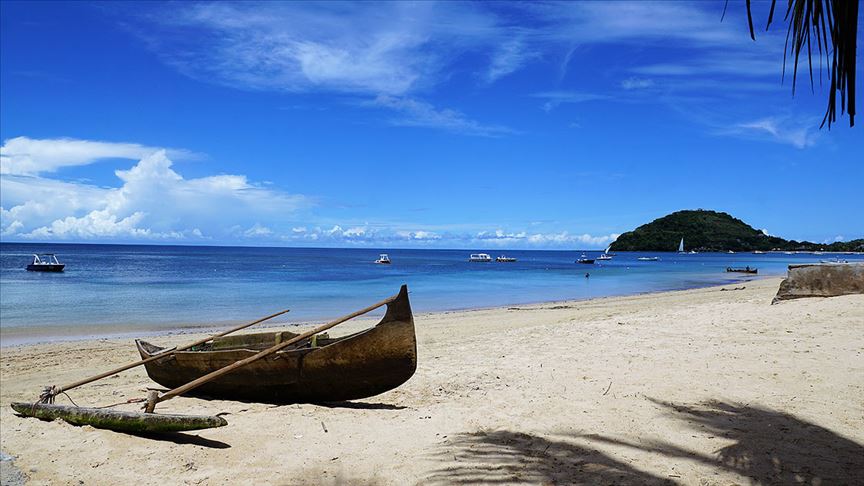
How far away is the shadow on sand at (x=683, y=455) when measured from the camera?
382 centimetres

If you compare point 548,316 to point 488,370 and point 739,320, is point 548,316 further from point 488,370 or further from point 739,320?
point 488,370

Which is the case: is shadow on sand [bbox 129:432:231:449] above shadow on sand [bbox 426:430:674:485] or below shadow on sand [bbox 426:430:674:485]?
below

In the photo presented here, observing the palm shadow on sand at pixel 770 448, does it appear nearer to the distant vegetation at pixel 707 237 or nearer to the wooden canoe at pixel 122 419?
the wooden canoe at pixel 122 419

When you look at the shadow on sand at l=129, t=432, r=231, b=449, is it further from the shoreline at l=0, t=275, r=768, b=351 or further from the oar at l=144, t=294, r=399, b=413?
the shoreline at l=0, t=275, r=768, b=351

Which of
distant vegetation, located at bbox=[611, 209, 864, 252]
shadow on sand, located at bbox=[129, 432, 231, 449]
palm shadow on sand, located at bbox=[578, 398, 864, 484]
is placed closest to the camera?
palm shadow on sand, located at bbox=[578, 398, 864, 484]

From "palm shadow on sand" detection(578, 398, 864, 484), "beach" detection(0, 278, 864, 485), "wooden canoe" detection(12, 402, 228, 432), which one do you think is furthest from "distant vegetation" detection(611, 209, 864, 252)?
"wooden canoe" detection(12, 402, 228, 432)

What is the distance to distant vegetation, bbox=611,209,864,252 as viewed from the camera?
13525 centimetres

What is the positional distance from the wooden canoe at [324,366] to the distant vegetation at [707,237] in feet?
466

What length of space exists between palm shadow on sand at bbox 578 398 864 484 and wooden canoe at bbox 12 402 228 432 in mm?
3612

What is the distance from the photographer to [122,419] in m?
5.57

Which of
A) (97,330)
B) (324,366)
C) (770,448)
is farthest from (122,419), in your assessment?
(97,330)

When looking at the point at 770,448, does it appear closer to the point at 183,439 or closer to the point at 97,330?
the point at 183,439

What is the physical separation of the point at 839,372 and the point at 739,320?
367 centimetres

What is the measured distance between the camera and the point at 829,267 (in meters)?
11.5
